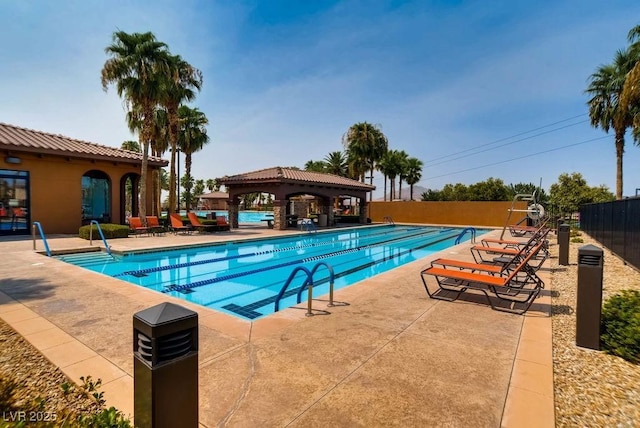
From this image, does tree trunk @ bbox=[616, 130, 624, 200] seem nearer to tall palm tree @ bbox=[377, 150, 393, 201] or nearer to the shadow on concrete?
tall palm tree @ bbox=[377, 150, 393, 201]

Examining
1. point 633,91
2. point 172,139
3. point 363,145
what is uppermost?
point 363,145

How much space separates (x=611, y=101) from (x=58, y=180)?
35516mm

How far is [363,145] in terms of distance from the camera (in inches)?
1479

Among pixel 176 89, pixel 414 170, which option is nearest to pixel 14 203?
pixel 176 89

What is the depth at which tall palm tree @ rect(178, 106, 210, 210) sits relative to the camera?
2842 centimetres

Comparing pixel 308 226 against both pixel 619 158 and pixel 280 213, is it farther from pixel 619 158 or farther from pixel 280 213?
pixel 619 158

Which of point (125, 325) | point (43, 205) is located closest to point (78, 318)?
point (125, 325)

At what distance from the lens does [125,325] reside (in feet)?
15.2

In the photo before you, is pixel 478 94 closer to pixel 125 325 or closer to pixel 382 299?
pixel 382 299

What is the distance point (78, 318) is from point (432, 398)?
500 cm

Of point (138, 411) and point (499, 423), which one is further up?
point (138, 411)

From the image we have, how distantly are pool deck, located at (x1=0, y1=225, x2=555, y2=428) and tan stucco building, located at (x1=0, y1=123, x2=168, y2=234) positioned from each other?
12.4m

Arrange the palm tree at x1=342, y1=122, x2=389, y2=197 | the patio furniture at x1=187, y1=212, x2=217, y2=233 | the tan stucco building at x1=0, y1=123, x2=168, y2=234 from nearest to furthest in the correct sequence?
the tan stucco building at x1=0, y1=123, x2=168, y2=234 → the patio furniture at x1=187, y1=212, x2=217, y2=233 → the palm tree at x1=342, y1=122, x2=389, y2=197

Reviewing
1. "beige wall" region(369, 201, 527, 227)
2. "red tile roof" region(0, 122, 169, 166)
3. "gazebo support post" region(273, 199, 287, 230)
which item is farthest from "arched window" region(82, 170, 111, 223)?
"beige wall" region(369, 201, 527, 227)
